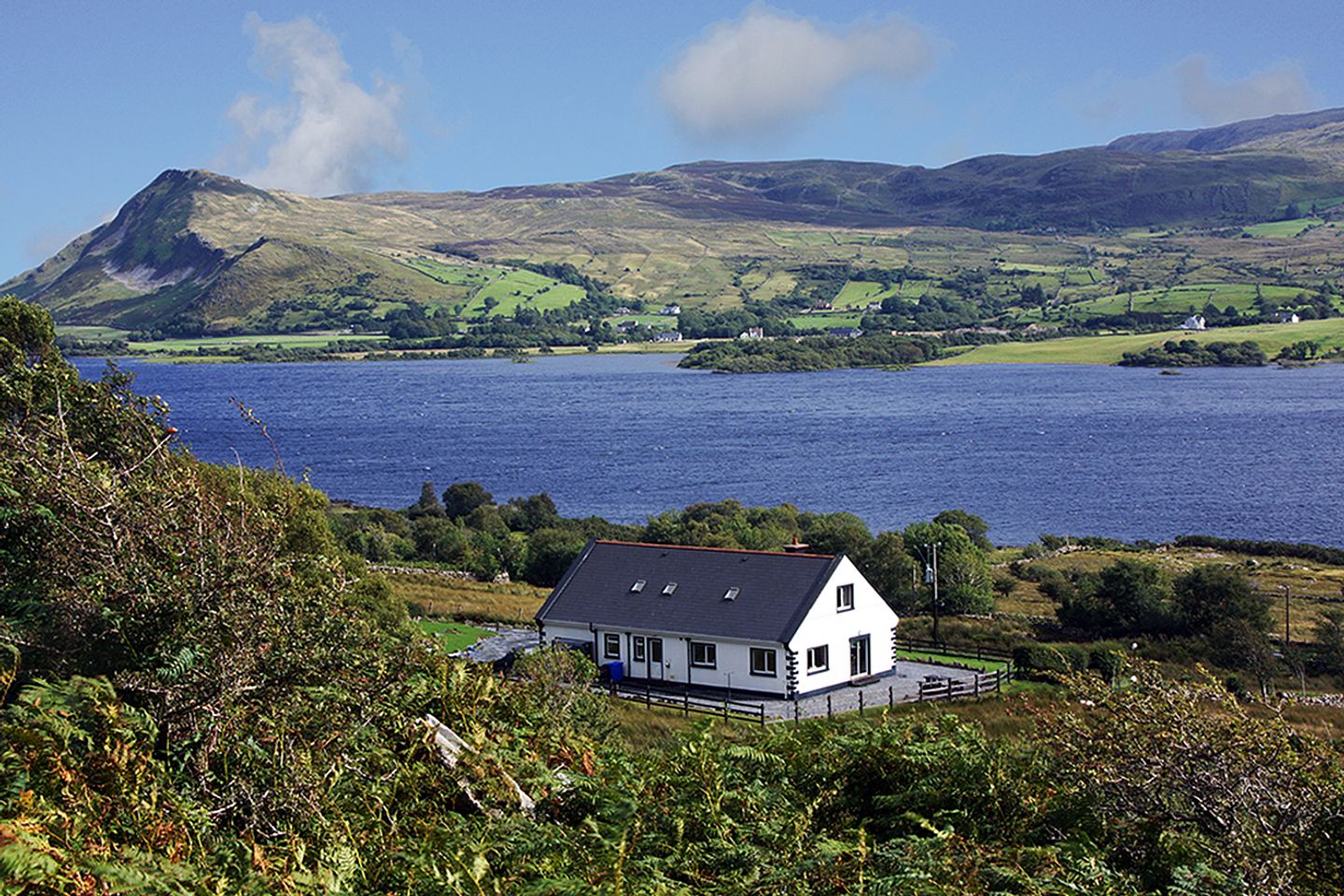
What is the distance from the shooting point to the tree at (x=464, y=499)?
252ft

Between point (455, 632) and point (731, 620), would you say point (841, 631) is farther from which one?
point (455, 632)

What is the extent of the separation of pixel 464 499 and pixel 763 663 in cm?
4817

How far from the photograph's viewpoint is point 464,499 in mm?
77375

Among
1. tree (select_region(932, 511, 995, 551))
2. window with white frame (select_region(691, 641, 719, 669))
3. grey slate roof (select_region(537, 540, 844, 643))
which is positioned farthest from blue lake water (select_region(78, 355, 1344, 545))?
window with white frame (select_region(691, 641, 719, 669))

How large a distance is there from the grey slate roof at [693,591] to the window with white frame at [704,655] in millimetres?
338

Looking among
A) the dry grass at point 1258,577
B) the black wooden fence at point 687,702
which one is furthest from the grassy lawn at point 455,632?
the dry grass at point 1258,577

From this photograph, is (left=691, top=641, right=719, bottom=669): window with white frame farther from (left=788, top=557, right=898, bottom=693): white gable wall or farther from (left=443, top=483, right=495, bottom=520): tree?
(left=443, top=483, right=495, bottom=520): tree

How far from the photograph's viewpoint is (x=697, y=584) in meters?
33.8

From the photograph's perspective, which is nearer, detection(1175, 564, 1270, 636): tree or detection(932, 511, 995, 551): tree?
detection(1175, 564, 1270, 636): tree

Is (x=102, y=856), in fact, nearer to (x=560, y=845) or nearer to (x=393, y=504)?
(x=560, y=845)

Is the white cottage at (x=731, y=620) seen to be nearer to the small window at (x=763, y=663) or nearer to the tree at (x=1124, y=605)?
the small window at (x=763, y=663)

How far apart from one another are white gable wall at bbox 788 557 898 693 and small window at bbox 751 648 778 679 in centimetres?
65

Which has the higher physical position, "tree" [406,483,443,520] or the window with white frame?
the window with white frame

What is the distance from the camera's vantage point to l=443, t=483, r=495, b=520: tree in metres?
76.9
